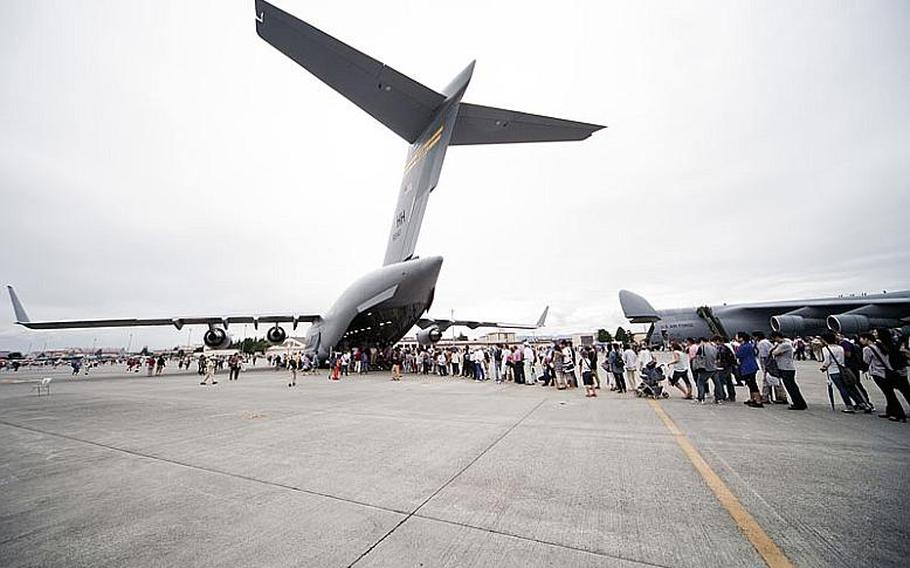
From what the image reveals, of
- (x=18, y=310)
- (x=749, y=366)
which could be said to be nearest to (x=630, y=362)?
(x=749, y=366)

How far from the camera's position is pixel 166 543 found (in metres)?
2.32

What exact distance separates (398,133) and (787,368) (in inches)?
626

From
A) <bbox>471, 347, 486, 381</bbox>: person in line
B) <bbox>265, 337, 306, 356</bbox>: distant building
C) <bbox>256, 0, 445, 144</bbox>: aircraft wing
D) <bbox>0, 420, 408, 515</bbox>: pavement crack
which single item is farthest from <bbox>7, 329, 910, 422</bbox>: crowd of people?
<bbox>265, 337, 306, 356</bbox>: distant building

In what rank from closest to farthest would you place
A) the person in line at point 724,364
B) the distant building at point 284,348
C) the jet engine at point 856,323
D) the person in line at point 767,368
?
the person in line at point 767,368 → the person in line at point 724,364 → the jet engine at point 856,323 → the distant building at point 284,348

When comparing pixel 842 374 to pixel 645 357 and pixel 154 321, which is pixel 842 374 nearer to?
pixel 645 357

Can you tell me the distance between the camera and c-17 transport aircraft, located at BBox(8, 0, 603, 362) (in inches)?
445

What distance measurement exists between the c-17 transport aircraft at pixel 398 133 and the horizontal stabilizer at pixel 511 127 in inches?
1.5

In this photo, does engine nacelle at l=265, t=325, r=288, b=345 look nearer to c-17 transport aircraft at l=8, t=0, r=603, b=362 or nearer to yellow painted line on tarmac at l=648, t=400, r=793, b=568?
c-17 transport aircraft at l=8, t=0, r=603, b=362

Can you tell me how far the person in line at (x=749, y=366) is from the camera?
23.9 feet

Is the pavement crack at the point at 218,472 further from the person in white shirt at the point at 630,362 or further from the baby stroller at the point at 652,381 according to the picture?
the person in white shirt at the point at 630,362

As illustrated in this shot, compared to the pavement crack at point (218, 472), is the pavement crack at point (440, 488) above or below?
above

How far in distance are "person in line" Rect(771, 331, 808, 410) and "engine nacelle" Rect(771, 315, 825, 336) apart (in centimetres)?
1920

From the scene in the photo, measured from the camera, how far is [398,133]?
16.8m

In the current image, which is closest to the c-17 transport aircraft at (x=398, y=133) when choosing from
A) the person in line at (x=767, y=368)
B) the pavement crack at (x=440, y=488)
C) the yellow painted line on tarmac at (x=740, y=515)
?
the person in line at (x=767, y=368)
